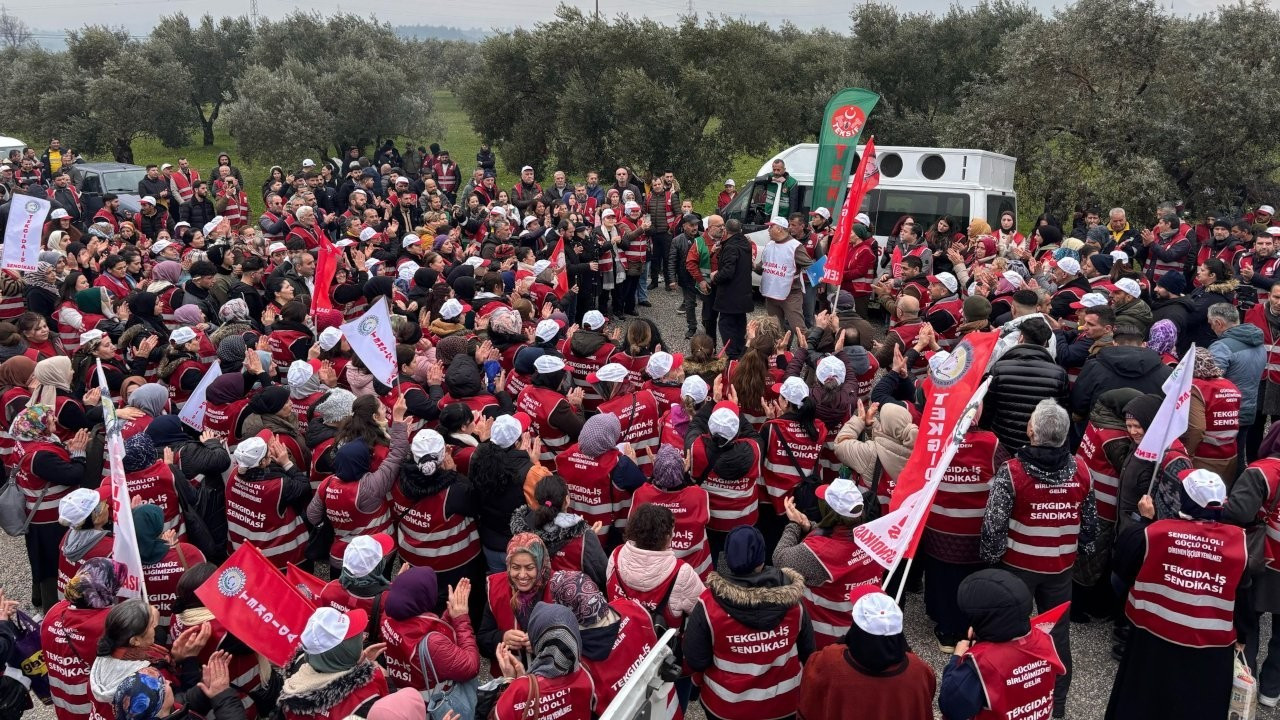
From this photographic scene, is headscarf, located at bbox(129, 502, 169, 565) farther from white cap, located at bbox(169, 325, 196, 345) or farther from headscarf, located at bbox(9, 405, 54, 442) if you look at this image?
white cap, located at bbox(169, 325, 196, 345)

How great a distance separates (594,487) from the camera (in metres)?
6.18

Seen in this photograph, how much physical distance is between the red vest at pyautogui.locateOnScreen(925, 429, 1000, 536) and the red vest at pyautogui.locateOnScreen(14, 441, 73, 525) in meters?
5.96

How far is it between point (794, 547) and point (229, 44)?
134 ft

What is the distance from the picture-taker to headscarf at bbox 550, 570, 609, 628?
4.14 m

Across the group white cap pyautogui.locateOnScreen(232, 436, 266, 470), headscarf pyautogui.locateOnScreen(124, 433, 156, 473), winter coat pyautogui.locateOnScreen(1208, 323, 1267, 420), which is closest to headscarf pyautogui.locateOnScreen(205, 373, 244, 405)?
headscarf pyautogui.locateOnScreen(124, 433, 156, 473)

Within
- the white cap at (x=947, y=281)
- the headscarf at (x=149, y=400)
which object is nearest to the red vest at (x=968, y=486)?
the white cap at (x=947, y=281)

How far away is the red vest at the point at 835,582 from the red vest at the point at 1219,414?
10.5 feet

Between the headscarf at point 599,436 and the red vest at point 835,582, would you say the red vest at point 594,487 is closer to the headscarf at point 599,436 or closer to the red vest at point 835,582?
the headscarf at point 599,436

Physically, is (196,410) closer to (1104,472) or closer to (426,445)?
(426,445)

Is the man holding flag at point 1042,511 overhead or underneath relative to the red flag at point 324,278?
underneath

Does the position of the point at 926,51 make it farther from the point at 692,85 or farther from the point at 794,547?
the point at 794,547

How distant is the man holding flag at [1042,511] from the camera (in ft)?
17.6

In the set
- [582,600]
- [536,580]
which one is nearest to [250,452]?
[536,580]

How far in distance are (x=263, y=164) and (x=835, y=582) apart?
29.4 meters
